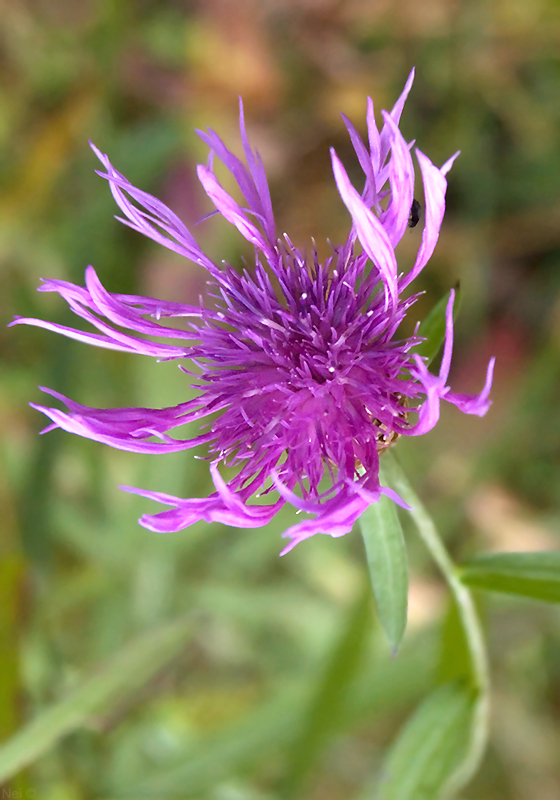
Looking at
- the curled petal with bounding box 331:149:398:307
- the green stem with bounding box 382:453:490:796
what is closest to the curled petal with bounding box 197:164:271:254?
the curled petal with bounding box 331:149:398:307

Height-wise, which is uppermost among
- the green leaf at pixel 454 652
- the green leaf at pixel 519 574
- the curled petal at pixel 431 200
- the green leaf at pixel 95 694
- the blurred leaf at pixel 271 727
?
the curled petal at pixel 431 200

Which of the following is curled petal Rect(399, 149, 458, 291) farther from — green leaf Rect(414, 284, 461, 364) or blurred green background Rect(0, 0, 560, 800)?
blurred green background Rect(0, 0, 560, 800)

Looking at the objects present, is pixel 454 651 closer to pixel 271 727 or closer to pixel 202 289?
pixel 271 727

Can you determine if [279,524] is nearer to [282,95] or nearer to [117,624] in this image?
[117,624]

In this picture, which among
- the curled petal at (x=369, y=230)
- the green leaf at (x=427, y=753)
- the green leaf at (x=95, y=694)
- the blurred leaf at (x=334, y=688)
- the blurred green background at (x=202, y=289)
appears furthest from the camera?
the blurred green background at (x=202, y=289)

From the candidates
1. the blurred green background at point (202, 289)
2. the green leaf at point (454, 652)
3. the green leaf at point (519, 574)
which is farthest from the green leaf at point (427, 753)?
the blurred green background at point (202, 289)

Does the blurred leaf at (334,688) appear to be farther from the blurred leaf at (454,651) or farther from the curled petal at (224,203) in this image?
the curled petal at (224,203)
